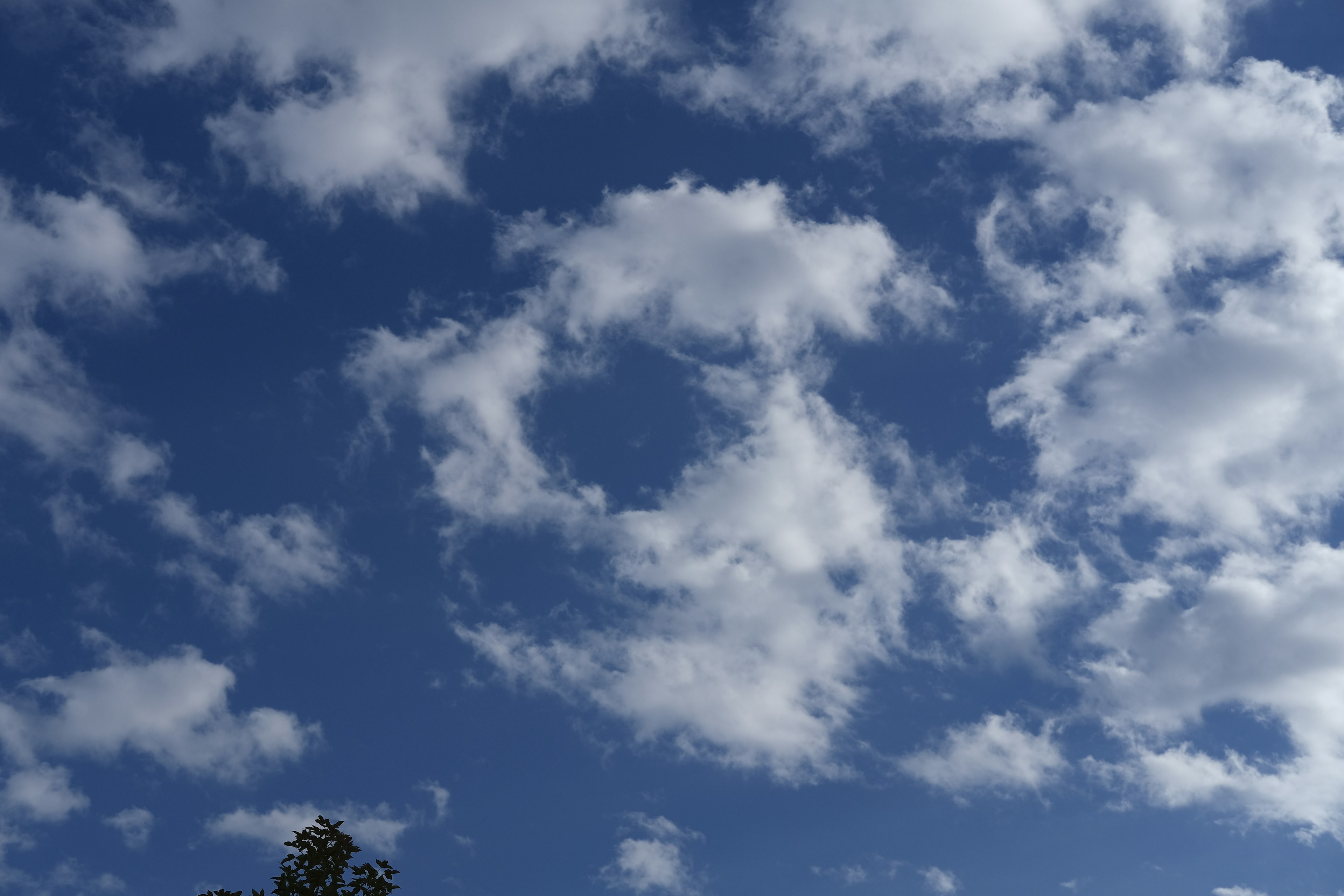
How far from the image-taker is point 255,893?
52312mm

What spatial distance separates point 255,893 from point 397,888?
5958 mm

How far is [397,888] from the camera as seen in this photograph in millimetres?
54188

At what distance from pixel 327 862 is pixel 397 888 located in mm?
3288

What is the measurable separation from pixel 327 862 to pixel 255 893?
3.12m

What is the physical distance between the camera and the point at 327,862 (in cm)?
5356
